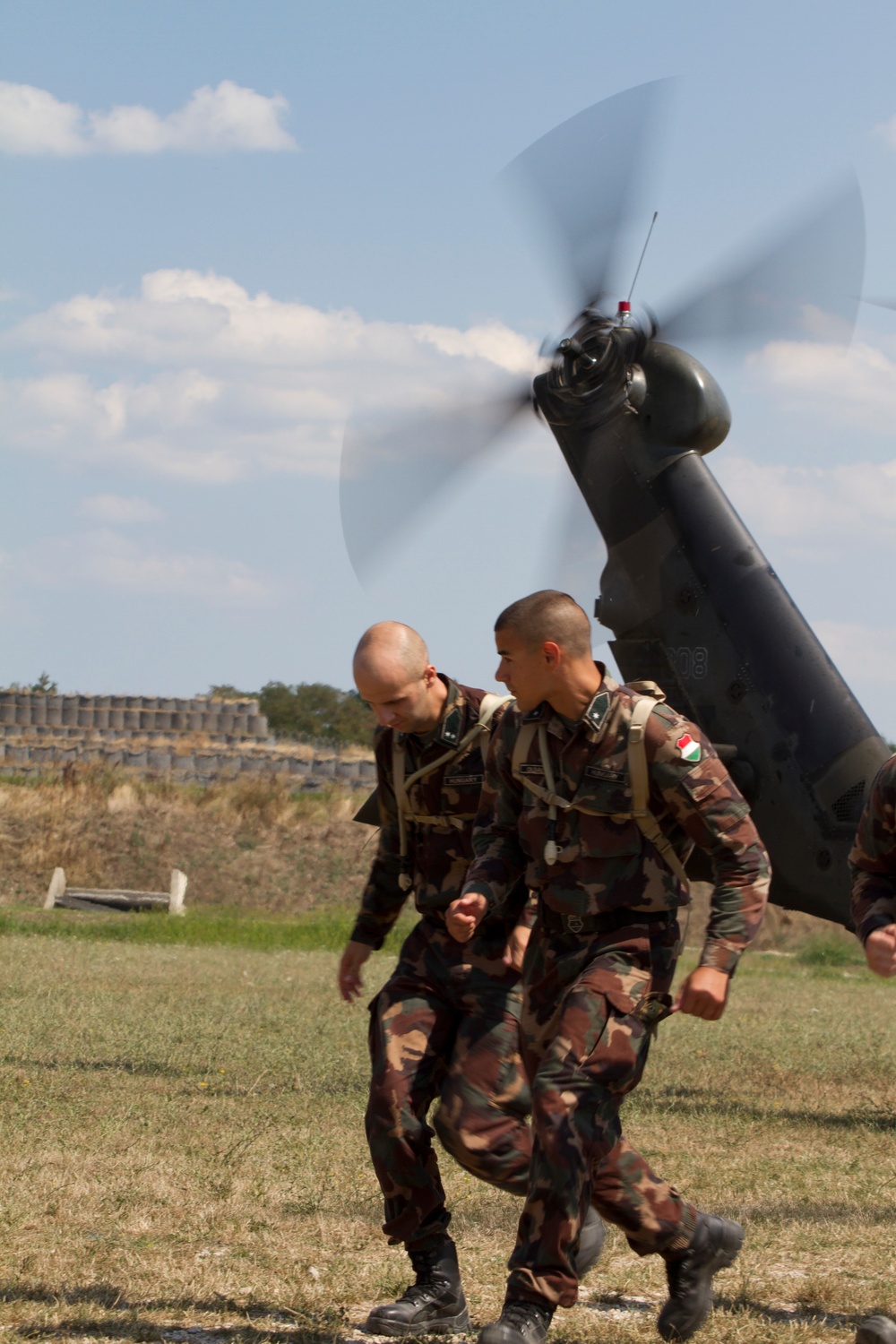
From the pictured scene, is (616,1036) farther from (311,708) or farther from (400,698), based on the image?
(311,708)

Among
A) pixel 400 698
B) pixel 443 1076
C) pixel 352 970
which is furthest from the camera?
pixel 352 970

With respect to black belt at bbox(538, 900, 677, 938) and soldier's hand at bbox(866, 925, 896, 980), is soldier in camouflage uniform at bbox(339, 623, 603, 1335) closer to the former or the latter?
black belt at bbox(538, 900, 677, 938)

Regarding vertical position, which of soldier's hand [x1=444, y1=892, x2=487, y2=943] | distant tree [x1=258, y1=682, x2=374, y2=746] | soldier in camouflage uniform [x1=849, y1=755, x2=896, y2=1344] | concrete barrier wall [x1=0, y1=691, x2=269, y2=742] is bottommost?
soldier's hand [x1=444, y1=892, x2=487, y2=943]

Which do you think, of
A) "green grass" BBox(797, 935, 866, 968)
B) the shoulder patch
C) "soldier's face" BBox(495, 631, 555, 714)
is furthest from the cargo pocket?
"green grass" BBox(797, 935, 866, 968)

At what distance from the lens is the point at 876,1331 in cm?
375

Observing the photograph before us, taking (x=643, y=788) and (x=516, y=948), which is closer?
(x=643, y=788)

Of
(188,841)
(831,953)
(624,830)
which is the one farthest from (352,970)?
(188,841)

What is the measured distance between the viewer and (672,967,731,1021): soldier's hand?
3809 mm

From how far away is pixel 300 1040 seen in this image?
10.8m

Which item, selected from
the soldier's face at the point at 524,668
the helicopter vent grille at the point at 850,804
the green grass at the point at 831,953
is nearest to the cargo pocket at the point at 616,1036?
the soldier's face at the point at 524,668

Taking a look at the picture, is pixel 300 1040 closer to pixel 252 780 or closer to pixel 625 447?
pixel 625 447

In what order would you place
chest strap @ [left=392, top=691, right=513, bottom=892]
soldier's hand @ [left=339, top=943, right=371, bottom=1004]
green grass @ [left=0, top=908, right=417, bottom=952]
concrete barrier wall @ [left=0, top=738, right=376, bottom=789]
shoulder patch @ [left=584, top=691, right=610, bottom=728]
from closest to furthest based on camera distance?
shoulder patch @ [left=584, top=691, right=610, bottom=728] < chest strap @ [left=392, top=691, right=513, bottom=892] < soldier's hand @ [left=339, top=943, right=371, bottom=1004] < green grass @ [left=0, top=908, right=417, bottom=952] < concrete barrier wall @ [left=0, top=738, right=376, bottom=789]

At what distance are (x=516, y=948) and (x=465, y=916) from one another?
52 centimetres

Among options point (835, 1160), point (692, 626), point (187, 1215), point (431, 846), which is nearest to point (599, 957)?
point (431, 846)
